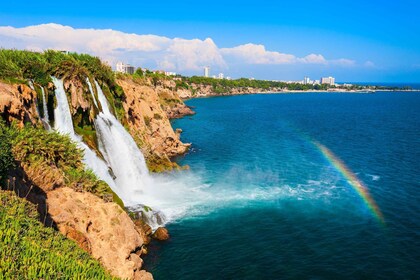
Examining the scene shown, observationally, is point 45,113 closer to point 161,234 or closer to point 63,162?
point 63,162

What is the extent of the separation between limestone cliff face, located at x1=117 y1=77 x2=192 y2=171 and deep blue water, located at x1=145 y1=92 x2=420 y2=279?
12.8ft

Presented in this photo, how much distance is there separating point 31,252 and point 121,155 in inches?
1201

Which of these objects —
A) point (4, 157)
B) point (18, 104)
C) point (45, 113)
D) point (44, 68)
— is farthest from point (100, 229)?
point (44, 68)

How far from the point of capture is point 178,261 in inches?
1051

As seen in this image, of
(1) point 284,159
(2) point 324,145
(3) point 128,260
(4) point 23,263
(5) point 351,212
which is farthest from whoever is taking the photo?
(2) point 324,145

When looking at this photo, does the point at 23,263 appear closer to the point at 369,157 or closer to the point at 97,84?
the point at 97,84

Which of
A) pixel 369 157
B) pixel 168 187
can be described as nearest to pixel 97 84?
pixel 168 187

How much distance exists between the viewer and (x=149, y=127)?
196 feet

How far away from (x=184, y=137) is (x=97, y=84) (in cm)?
3669

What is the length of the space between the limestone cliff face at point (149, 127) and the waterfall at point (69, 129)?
49.1ft

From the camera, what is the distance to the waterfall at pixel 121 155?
39.1m

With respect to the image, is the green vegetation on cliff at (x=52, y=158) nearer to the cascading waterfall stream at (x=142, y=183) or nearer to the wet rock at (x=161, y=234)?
the wet rock at (x=161, y=234)

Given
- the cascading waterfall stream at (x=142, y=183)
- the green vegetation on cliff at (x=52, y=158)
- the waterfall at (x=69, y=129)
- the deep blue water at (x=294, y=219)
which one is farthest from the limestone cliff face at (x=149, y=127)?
the green vegetation on cliff at (x=52, y=158)

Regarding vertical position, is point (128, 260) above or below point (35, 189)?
below
